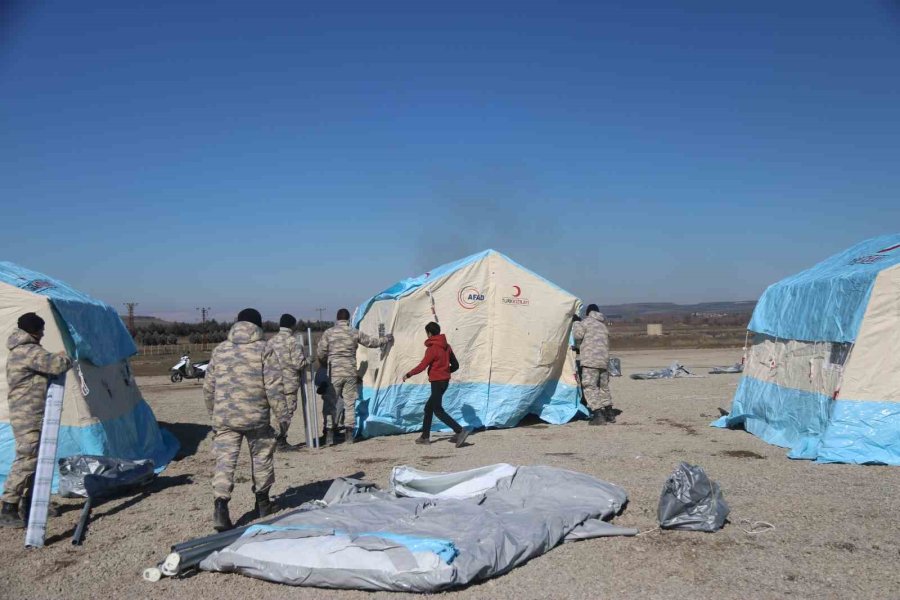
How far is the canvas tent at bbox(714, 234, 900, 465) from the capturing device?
8.28 meters

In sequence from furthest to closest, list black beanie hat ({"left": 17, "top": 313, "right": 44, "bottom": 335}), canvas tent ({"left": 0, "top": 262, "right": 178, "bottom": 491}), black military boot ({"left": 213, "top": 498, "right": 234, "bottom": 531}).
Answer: canvas tent ({"left": 0, "top": 262, "right": 178, "bottom": 491}), black beanie hat ({"left": 17, "top": 313, "right": 44, "bottom": 335}), black military boot ({"left": 213, "top": 498, "right": 234, "bottom": 531})

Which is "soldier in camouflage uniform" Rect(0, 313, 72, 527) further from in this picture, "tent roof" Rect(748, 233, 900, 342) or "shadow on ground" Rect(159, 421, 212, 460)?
"tent roof" Rect(748, 233, 900, 342)

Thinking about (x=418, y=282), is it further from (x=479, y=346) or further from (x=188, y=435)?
(x=188, y=435)

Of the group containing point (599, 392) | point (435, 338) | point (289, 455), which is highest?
point (435, 338)

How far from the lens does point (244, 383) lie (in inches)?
244

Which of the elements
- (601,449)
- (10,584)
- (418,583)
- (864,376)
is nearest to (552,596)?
(418,583)

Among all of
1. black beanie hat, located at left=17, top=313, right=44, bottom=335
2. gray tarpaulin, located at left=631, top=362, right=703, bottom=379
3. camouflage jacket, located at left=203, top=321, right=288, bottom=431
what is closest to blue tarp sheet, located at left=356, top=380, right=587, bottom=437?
camouflage jacket, located at left=203, top=321, right=288, bottom=431

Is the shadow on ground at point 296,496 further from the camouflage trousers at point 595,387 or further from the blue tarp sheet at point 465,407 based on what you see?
the camouflage trousers at point 595,387

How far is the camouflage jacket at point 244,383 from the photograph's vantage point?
6.16 meters

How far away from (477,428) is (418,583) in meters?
7.06

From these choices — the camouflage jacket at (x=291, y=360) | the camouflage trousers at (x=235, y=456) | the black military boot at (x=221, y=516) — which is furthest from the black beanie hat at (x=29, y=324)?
the camouflage jacket at (x=291, y=360)

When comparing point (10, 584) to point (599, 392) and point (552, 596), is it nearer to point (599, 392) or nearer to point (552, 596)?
point (552, 596)

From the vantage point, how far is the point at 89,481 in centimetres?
693

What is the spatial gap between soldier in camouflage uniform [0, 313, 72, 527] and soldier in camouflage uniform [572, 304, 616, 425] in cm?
806
